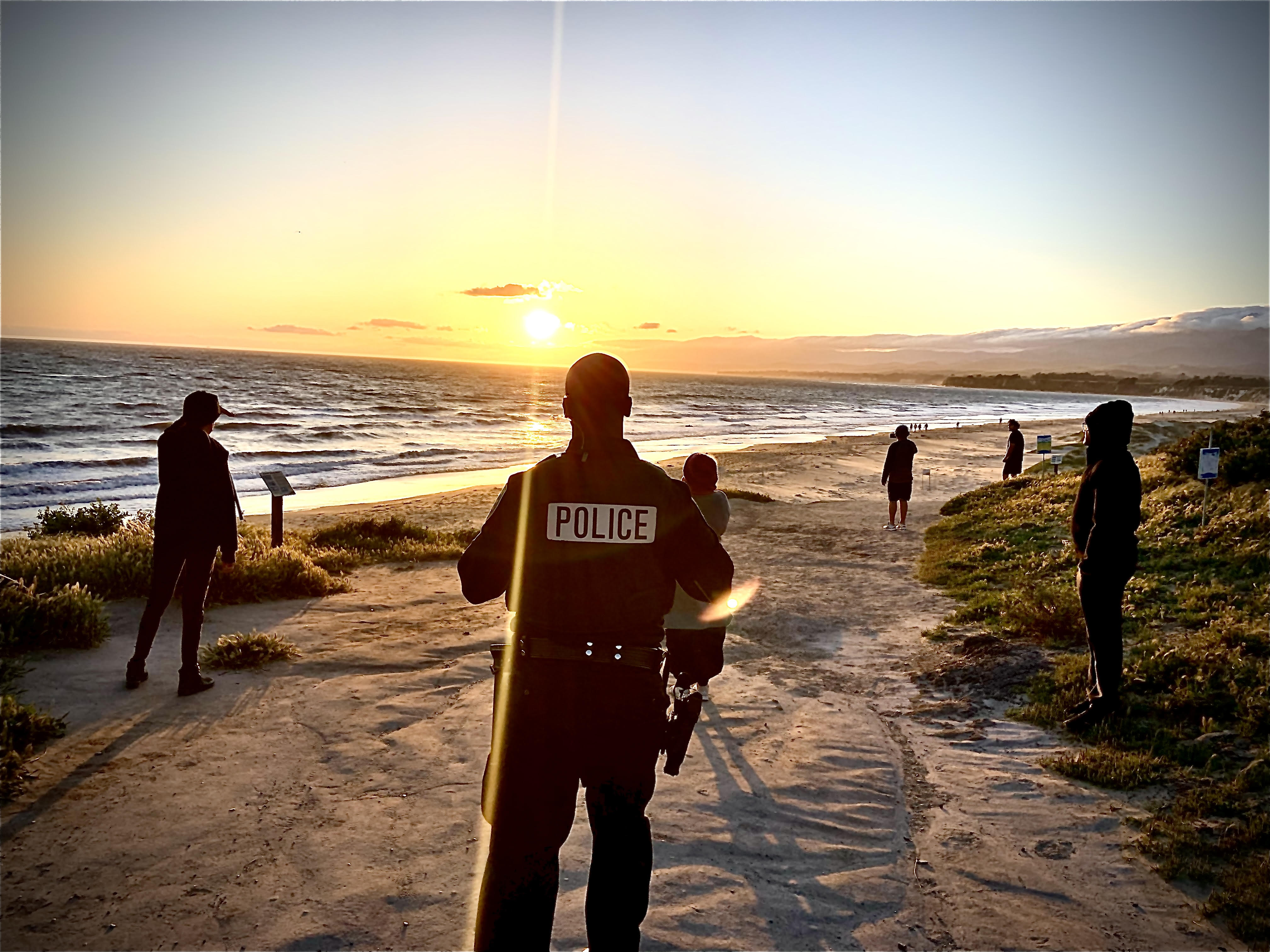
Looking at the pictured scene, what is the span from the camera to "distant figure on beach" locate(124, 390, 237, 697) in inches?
248

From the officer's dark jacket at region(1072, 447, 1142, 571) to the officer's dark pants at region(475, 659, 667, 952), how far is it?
4580 mm

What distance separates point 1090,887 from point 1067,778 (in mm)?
1375

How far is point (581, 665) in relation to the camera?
271 centimetres

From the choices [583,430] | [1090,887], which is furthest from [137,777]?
[1090,887]

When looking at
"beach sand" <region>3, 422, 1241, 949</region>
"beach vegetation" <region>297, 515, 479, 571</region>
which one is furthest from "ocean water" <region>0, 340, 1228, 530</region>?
"beach sand" <region>3, 422, 1241, 949</region>

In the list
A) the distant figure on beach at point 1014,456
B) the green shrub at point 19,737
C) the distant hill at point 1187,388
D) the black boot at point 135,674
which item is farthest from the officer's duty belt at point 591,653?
the distant hill at point 1187,388

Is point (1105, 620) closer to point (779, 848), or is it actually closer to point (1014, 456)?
point (779, 848)

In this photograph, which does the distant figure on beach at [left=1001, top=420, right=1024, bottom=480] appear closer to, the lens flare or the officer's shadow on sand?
the lens flare

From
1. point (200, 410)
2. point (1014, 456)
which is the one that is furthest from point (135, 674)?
point (1014, 456)

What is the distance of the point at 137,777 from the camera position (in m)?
5.14

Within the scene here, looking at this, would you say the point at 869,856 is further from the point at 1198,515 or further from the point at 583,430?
the point at 1198,515

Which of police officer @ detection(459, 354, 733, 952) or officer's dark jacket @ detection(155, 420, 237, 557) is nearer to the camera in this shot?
police officer @ detection(459, 354, 733, 952)

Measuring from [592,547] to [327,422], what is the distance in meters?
53.2

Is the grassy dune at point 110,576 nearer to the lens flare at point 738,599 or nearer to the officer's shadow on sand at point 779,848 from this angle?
the officer's shadow on sand at point 779,848
